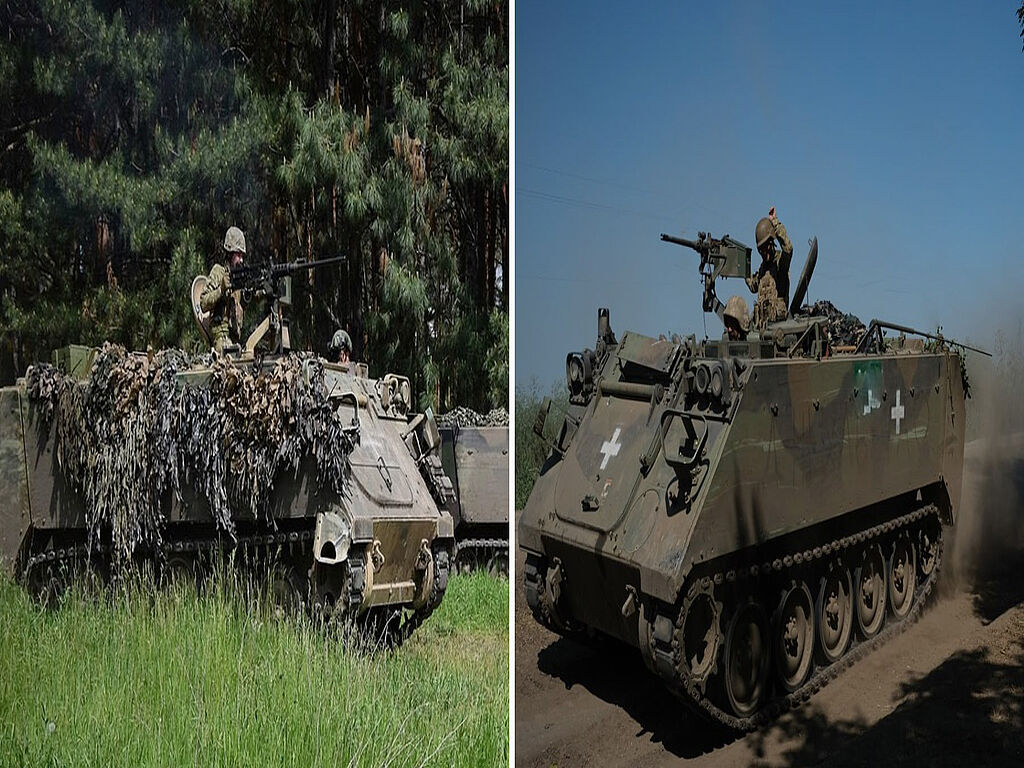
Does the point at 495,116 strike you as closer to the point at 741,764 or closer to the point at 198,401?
the point at 198,401

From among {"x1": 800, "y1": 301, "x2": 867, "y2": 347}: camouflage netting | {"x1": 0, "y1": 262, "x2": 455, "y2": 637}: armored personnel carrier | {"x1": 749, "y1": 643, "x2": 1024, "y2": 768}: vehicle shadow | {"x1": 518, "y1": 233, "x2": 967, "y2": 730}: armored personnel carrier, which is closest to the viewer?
{"x1": 749, "y1": 643, "x2": 1024, "y2": 768}: vehicle shadow

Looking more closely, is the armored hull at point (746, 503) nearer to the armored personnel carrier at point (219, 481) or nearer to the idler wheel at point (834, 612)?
the idler wheel at point (834, 612)

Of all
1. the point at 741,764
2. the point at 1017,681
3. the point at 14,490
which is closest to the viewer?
the point at 1017,681

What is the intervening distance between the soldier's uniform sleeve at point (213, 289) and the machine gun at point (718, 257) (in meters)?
1.74

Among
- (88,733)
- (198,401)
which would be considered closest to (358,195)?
(198,401)

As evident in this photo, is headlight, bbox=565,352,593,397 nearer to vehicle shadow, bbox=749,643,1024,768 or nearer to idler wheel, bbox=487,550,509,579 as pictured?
idler wheel, bbox=487,550,509,579

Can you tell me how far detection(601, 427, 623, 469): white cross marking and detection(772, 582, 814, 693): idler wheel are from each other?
2.92 ft

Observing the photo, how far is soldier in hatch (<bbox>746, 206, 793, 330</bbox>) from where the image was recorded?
344cm

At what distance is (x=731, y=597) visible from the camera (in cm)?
383

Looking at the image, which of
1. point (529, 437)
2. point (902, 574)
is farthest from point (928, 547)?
point (529, 437)

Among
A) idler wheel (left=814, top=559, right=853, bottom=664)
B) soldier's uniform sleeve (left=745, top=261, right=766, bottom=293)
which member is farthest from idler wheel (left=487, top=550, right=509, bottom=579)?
soldier's uniform sleeve (left=745, top=261, right=766, bottom=293)

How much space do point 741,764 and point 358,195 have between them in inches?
97.8

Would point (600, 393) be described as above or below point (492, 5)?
below

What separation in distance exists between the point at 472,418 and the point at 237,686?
137 centimetres
